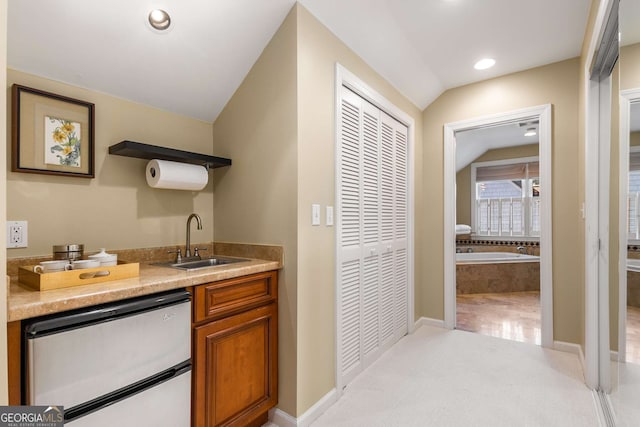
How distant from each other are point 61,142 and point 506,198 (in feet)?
21.2

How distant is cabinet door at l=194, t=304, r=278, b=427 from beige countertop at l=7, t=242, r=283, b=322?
0.24m

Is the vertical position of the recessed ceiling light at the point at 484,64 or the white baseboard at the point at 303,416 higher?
the recessed ceiling light at the point at 484,64

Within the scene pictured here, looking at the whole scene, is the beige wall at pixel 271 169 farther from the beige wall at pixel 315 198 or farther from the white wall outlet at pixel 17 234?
the white wall outlet at pixel 17 234

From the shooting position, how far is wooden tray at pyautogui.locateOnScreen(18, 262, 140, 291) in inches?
47.1

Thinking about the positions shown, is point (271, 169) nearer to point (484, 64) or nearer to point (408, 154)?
point (408, 154)

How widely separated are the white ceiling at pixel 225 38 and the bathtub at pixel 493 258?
115 inches

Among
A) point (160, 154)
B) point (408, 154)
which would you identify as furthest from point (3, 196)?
point (408, 154)

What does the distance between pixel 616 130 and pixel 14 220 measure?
2878mm

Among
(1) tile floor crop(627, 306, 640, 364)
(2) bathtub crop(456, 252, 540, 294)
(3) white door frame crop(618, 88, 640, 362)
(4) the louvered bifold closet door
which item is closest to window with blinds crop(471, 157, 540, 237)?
(2) bathtub crop(456, 252, 540, 294)

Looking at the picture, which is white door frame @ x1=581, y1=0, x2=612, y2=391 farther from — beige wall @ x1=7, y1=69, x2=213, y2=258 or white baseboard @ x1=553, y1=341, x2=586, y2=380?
beige wall @ x1=7, y1=69, x2=213, y2=258

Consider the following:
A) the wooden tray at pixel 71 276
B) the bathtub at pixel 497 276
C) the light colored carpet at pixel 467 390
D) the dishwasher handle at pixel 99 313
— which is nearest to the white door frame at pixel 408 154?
the light colored carpet at pixel 467 390

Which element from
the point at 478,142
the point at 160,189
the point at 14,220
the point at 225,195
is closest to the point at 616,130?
the point at 225,195

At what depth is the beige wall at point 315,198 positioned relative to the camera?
182 cm

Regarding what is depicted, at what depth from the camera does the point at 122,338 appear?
47.4 inches
